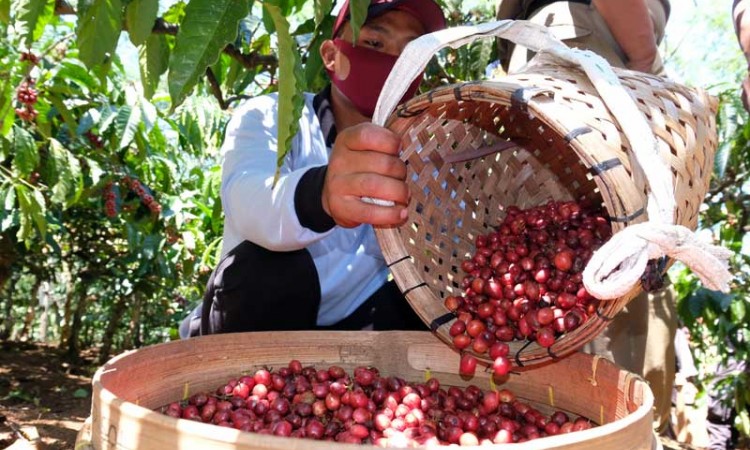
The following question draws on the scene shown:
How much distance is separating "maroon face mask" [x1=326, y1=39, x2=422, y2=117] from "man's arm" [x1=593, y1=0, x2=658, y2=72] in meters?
0.51

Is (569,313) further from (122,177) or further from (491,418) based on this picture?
(122,177)

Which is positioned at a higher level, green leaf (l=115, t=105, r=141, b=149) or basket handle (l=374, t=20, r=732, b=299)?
basket handle (l=374, t=20, r=732, b=299)

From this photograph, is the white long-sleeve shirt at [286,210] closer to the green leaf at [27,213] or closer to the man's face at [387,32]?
the man's face at [387,32]

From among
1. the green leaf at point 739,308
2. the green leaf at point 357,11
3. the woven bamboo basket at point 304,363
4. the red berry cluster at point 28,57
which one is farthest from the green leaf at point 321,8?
the green leaf at point 739,308

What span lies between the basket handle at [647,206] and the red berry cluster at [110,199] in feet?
6.91

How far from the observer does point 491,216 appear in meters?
1.59

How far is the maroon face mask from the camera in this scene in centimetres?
164

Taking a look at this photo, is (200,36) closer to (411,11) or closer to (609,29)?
(411,11)

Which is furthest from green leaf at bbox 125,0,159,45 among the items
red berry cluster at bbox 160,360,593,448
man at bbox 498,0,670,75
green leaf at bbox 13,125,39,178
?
green leaf at bbox 13,125,39,178

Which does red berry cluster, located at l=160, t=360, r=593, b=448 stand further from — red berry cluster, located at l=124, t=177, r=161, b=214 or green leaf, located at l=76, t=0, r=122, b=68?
red berry cluster, located at l=124, t=177, r=161, b=214

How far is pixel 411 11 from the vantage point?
169 centimetres

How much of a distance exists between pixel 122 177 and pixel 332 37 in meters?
1.78

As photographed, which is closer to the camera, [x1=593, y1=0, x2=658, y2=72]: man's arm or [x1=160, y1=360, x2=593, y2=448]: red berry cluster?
[x1=160, y1=360, x2=593, y2=448]: red berry cluster

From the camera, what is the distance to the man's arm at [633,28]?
174 cm
